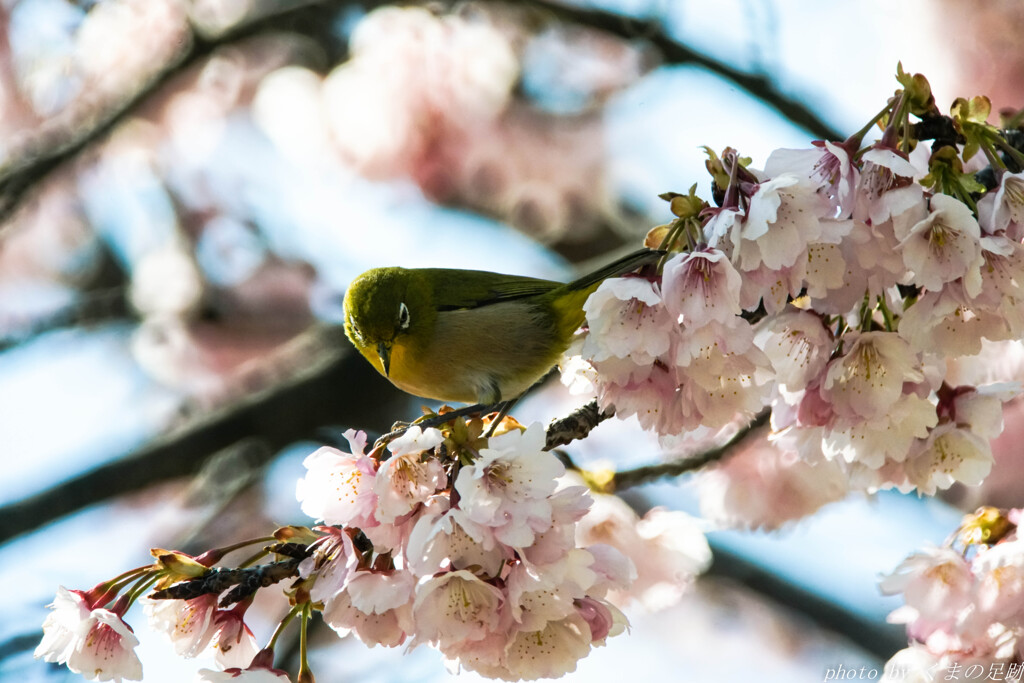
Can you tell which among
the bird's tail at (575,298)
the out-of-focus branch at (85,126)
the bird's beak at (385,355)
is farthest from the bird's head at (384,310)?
the out-of-focus branch at (85,126)

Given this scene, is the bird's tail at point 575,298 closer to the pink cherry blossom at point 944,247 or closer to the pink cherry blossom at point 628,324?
the pink cherry blossom at point 628,324

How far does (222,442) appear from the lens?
3.79 meters

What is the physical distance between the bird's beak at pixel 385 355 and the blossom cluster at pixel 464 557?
1101mm

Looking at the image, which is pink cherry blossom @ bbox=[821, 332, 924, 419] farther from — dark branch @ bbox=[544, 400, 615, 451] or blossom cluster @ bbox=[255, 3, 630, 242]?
blossom cluster @ bbox=[255, 3, 630, 242]

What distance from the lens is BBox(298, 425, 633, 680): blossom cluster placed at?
144cm

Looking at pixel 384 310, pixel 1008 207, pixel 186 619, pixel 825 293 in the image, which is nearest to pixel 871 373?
pixel 825 293

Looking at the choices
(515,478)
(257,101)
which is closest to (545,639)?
(515,478)

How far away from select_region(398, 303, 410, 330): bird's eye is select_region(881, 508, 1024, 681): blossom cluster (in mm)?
1549

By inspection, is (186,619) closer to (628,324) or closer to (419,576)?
(419,576)

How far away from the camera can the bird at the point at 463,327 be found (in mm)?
2541

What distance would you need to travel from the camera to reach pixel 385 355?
108 inches

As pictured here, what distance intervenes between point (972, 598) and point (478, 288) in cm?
164

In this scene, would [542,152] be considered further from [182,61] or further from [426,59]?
[182,61]

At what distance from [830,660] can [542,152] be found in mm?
4006
